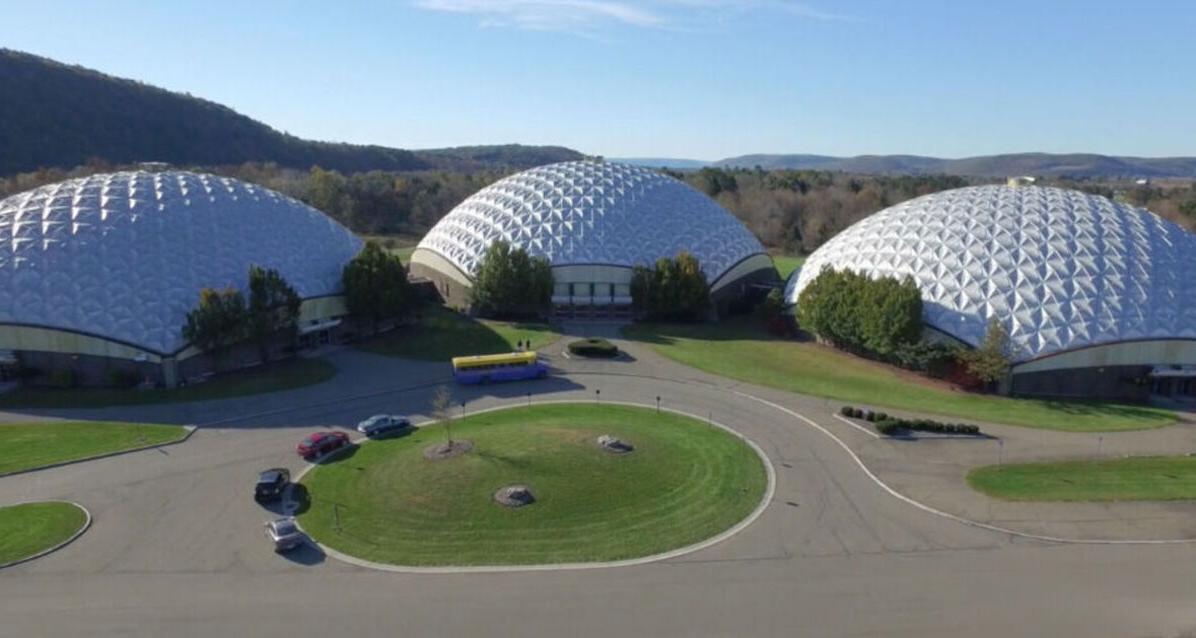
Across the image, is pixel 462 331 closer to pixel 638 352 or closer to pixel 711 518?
pixel 638 352

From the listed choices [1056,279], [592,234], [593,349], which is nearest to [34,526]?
[593,349]

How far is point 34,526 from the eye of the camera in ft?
81.3

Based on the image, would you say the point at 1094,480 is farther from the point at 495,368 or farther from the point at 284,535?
the point at 284,535

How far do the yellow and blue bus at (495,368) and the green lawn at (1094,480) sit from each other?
956 inches

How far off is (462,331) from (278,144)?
15034 centimetres

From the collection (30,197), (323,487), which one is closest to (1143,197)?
(323,487)

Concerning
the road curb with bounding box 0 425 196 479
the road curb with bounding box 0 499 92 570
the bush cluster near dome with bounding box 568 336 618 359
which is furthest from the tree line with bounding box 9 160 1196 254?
the road curb with bounding box 0 499 92 570

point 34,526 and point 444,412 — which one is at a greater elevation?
point 444,412

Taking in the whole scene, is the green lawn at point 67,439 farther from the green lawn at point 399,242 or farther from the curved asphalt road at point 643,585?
the green lawn at point 399,242

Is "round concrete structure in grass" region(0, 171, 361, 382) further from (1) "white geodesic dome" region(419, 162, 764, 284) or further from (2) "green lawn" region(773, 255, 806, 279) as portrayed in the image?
(2) "green lawn" region(773, 255, 806, 279)

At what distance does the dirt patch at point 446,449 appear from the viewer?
2983 cm

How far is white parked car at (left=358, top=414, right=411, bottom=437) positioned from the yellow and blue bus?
746 centimetres

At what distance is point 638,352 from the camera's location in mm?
49562

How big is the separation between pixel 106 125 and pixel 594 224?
403 ft
